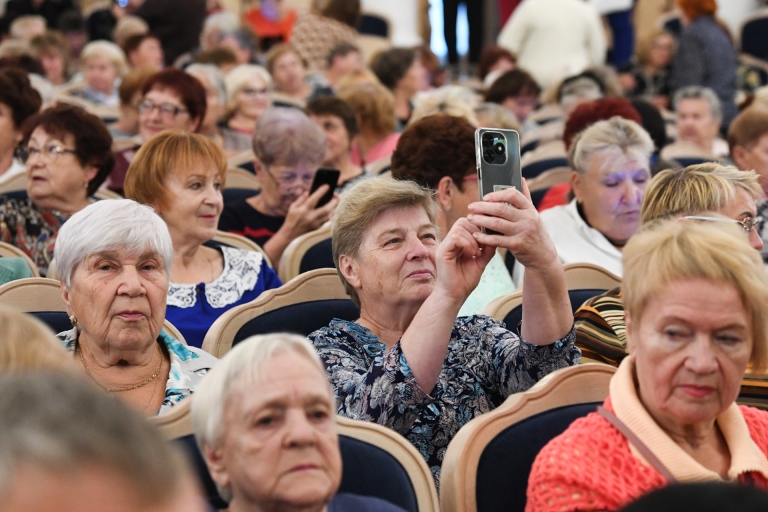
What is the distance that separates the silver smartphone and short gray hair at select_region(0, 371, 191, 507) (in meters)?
1.63

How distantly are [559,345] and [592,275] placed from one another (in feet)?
3.16

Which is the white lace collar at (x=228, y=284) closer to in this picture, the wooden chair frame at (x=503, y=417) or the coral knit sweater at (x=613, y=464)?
the wooden chair frame at (x=503, y=417)

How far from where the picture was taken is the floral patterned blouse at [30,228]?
4.01 meters

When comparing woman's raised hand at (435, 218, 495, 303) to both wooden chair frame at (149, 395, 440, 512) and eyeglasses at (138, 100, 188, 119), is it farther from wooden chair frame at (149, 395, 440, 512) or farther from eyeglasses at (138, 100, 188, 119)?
eyeglasses at (138, 100, 188, 119)

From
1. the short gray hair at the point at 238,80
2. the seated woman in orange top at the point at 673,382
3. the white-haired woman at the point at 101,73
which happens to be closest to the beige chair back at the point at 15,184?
the short gray hair at the point at 238,80

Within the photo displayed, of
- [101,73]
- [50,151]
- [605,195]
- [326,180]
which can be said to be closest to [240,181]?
[326,180]

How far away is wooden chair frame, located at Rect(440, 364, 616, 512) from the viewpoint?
2162mm

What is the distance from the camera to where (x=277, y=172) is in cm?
461

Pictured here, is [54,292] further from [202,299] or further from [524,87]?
[524,87]

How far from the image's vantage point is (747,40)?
12250 mm

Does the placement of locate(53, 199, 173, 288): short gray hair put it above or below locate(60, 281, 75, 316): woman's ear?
above

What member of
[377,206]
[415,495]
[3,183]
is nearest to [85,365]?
[377,206]

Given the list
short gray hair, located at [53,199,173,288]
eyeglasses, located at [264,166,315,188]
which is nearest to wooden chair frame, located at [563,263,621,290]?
short gray hair, located at [53,199,173,288]

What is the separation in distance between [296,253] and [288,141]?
944 millimetres
